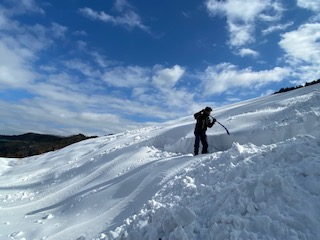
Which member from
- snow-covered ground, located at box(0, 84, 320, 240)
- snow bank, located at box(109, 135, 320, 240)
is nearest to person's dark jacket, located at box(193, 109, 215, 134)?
snow-covered ground, located at box(0, 84, 320, 240)

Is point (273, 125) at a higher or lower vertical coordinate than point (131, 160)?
higher

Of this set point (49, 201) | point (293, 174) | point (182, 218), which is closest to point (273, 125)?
point (293, 174)

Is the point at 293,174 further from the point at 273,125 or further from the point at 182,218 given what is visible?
the point at 273,125

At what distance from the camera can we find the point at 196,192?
6.56 metres

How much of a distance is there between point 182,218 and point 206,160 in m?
3.31

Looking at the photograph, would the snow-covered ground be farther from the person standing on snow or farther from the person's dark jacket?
the person's dark jacket

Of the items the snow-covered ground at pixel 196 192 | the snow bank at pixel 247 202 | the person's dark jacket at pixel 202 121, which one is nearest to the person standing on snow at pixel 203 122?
the person's dark jacket at pixel 202 121

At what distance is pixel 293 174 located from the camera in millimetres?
5375

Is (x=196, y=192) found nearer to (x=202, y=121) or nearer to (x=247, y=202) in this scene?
(x=247, y=202)

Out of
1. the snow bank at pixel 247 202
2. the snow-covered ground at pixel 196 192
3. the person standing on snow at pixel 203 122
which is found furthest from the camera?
the person standing on snow at pixel 203 122

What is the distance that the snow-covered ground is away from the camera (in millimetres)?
4758

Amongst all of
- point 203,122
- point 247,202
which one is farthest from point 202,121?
point 247,202

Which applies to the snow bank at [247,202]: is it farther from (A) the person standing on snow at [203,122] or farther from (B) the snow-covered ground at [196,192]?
(A) the person standing on snow at [203,122]

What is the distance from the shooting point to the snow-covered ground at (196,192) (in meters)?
4.76
